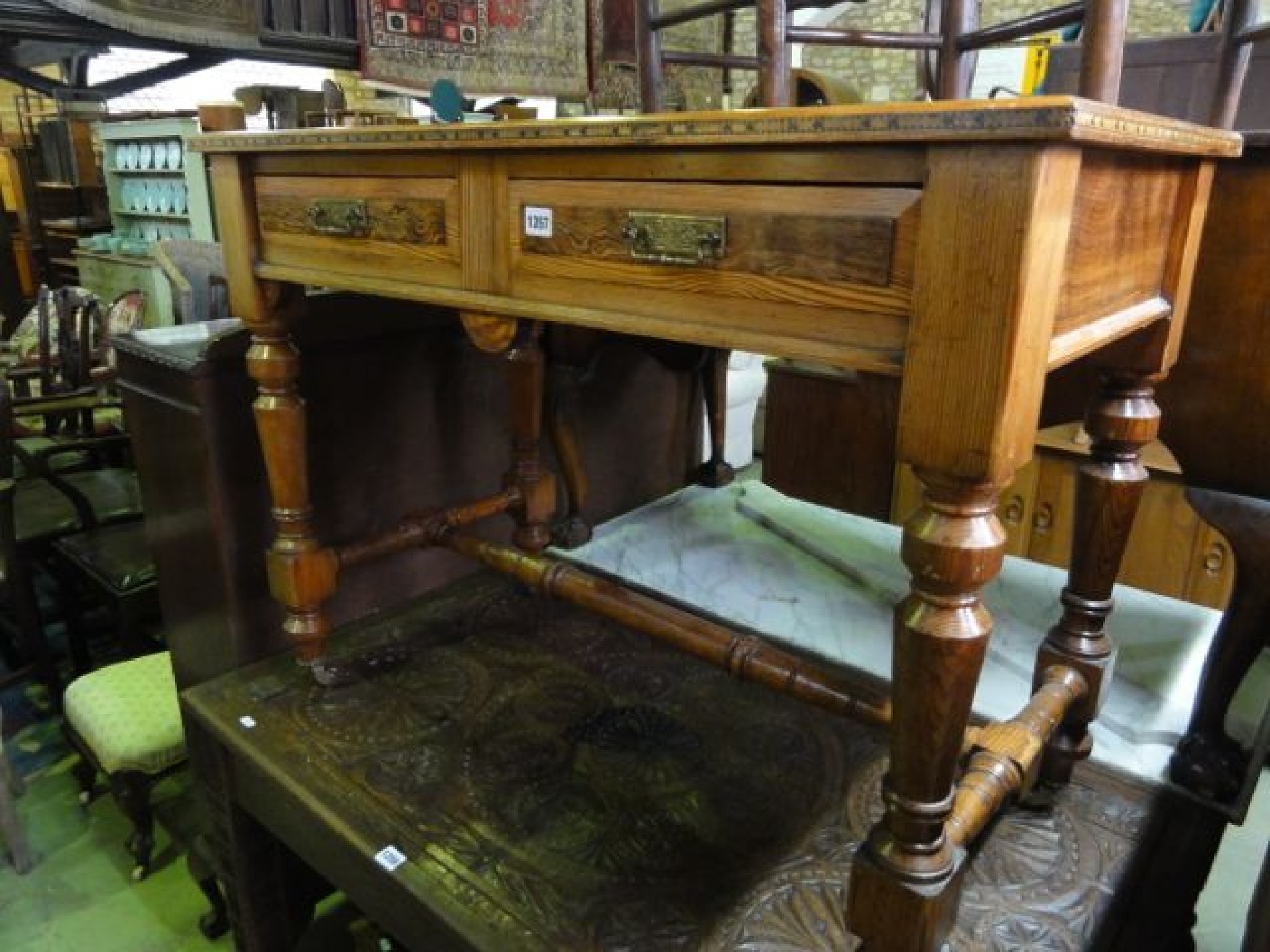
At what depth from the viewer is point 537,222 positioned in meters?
0.97

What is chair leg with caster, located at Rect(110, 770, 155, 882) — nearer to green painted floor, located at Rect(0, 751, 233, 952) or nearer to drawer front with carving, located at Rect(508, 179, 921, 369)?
green painted floor, located at Rect(0, 751, 233, 952)

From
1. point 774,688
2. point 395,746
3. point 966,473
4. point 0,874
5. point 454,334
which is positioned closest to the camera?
point 966,473

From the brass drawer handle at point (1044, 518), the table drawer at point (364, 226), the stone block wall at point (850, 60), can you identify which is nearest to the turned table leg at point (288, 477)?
the table drawer at point (364, 226)

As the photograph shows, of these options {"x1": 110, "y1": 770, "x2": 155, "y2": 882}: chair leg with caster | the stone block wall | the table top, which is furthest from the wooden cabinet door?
the stone block wall

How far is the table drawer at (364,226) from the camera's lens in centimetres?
109

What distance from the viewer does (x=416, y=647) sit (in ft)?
5.44

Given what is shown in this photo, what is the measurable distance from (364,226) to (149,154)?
251 inches

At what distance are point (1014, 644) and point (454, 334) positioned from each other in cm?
118

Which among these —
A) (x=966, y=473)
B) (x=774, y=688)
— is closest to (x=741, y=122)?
(x=966, y=473)

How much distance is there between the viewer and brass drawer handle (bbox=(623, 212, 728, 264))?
31.6 inches

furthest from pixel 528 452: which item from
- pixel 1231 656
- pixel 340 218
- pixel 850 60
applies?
pixel 850 60

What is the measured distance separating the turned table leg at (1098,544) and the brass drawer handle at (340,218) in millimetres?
982

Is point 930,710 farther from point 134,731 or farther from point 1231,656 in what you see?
point 134,731

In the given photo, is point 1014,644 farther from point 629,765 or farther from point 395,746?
point 395,746
